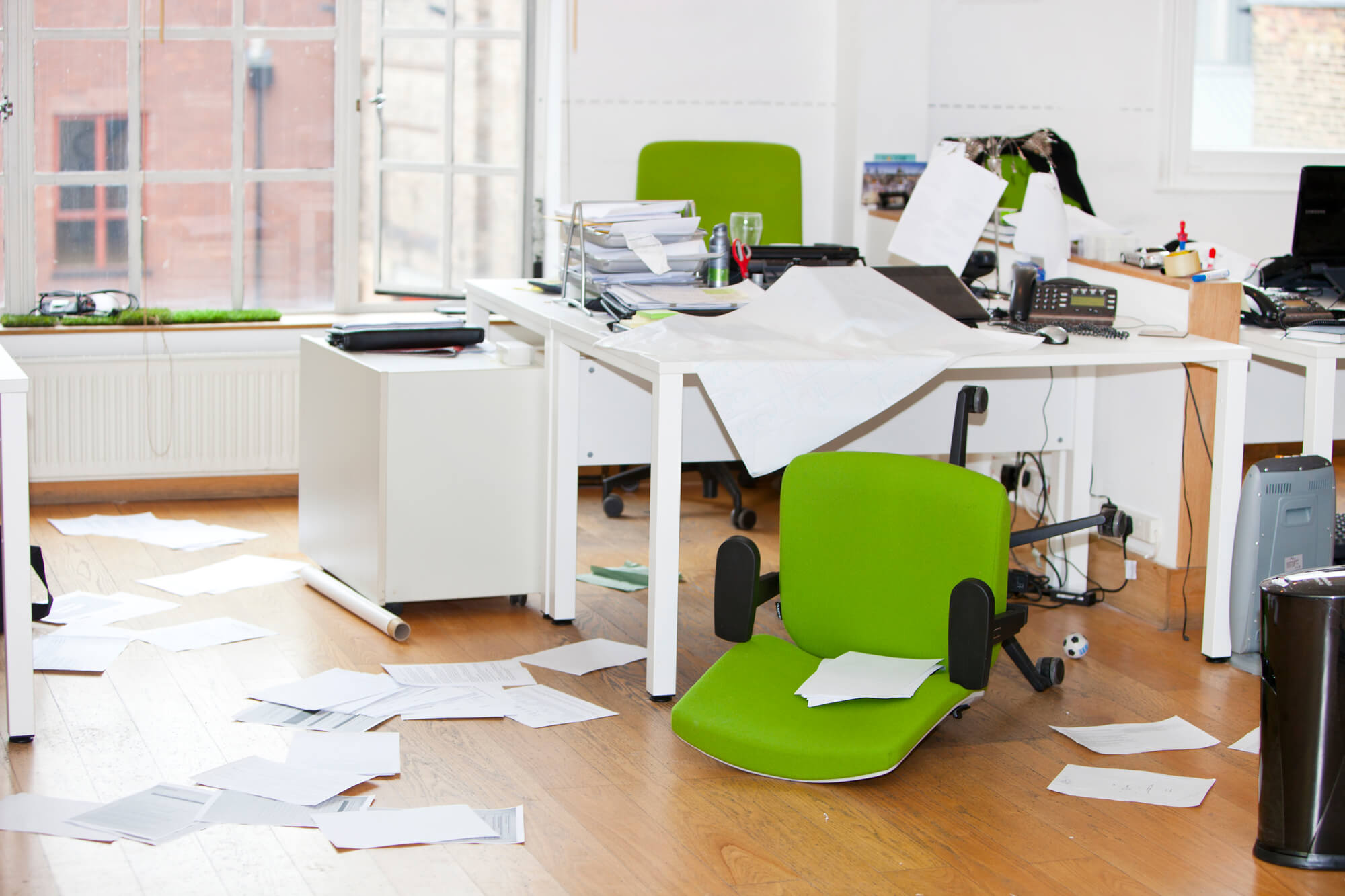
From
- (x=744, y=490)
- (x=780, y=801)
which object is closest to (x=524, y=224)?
(x=744, y=490)

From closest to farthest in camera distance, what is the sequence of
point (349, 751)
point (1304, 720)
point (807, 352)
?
point (1304, 720) < point (349, 751) < point (807, 352)

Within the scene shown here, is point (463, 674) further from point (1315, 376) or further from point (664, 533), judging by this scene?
point (1315, 376)

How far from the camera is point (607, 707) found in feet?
9.95

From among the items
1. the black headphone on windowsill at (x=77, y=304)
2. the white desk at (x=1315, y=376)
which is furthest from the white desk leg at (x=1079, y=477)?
the black headphone on windowsill at (x=77, y=304)

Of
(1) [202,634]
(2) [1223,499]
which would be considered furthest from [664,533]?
(2) [1223,499]

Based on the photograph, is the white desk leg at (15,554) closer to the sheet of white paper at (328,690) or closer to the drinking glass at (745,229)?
the sheet of white paper at (328,690)

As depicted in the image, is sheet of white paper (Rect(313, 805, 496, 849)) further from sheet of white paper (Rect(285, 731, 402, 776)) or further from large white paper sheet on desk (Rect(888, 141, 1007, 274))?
large white paper sheet on desk (Rect(888, 141, 1007, 274))

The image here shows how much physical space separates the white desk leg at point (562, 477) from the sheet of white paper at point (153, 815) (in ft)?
3.88

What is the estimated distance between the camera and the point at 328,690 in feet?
10.1

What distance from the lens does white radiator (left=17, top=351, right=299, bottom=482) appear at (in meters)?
4.58

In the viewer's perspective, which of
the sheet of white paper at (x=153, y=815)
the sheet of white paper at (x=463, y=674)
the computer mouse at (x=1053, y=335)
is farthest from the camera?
the computer mouse at (x=1053, y=335)

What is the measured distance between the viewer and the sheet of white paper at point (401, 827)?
2367mm

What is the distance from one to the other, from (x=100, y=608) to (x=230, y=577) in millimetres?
395

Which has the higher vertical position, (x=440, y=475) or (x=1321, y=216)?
(x=1321, y=216)
